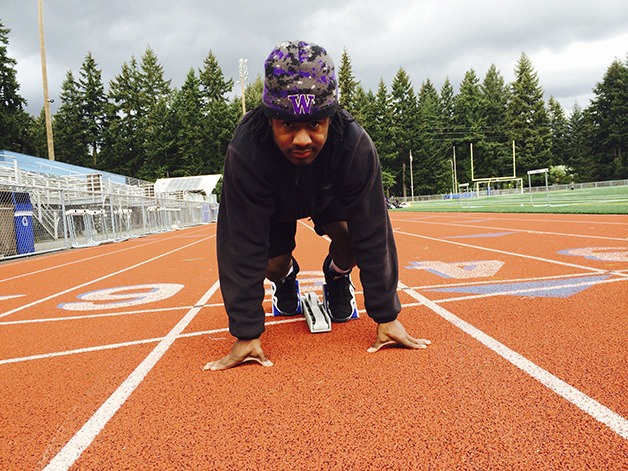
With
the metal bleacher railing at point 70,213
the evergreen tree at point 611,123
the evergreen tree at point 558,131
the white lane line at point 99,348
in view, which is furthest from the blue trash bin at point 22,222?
the evergreen tree at point 558,131

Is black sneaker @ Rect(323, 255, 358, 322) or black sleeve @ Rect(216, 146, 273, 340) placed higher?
black sleeve @ Rect(216, 146, 273, 340)

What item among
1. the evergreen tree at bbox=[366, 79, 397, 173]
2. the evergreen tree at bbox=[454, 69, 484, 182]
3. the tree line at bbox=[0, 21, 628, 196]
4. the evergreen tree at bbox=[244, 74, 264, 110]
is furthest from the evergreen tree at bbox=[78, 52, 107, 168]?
the evergreen tree at bbox=[454, 69, 484, 182]

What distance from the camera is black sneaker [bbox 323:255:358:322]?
3.14 metres

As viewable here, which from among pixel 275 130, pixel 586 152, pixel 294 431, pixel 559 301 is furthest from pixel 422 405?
pixel 586 152

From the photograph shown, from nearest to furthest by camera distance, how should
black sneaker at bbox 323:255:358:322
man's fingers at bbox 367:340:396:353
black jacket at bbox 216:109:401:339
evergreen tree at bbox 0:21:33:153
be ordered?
black jacket at bbox 216:109:401:339, man's fingers at bbox 367:340:396:353, black sneaker at bbox 323:255:358:322, evergreen tree at bbox 0:21:33:153

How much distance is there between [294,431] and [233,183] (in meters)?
1.20

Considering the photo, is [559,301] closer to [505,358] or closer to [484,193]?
[505,358]

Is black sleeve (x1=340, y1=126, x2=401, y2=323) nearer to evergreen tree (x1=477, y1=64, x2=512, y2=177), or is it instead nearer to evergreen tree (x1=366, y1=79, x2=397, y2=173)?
→ evergreen tree (x1=366, y1=79, x2=397, y2=173)

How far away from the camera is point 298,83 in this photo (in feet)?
6.15

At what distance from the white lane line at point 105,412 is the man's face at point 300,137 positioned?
1391 mm

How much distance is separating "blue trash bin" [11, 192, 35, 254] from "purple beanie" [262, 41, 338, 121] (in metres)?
10.3

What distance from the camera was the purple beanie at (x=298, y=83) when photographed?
1866 millimetres

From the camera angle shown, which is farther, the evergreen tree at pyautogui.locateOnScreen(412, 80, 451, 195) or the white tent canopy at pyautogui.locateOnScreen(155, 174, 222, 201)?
the evergreen tree at pyautogui.locateOnScreen(412, 80, 451, 195)

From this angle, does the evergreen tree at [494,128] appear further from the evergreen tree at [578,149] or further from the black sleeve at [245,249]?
the black sleeve at [245,249]
